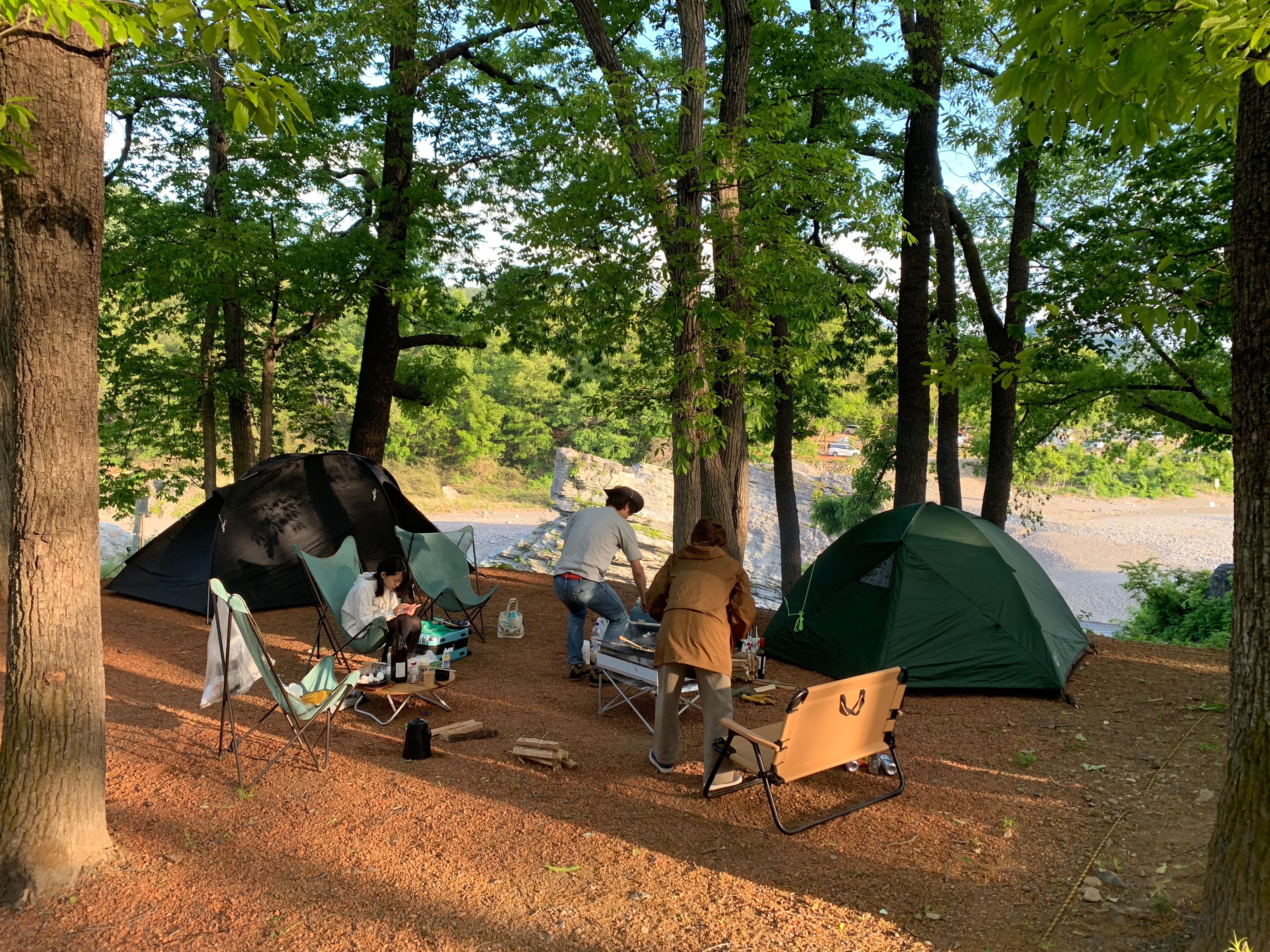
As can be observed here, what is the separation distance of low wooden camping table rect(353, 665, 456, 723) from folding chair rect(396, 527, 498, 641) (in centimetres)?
163

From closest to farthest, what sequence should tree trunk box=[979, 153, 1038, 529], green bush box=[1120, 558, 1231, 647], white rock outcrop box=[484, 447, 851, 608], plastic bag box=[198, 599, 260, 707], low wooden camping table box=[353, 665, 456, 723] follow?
plastic bag box=[198, 599, 260, 707], low wooden camping table box=[353, 665, 456, 723], tree trunk box=[979, 153, 1038, 529], green bush box=[1120, 558, 1231, 647], white rock outcrop box=[484, 447, 851, 608]

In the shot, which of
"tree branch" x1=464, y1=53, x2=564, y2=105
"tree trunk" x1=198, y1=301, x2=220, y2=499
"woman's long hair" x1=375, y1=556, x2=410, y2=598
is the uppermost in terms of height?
"tree branch" x1=464, y1=53, x2=564, y2=105

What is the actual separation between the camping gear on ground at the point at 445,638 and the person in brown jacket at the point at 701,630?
2.18 m

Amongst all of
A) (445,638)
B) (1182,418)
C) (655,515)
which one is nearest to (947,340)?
(1182,418)

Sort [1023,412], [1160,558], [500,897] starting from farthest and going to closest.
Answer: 1. [1160,558]
2. [1023,412]
3. [500,897]

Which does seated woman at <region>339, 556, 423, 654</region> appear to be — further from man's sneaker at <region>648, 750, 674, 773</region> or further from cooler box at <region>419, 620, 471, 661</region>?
man's sneaker at <region>648, 750, 674, 773</region>

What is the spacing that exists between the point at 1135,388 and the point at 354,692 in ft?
27.4

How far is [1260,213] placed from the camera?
2.95 metres

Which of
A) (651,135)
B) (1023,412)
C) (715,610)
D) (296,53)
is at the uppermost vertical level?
(296,53)

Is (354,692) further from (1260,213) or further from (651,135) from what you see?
(1260,213)

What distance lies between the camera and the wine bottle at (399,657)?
5836 millimetres

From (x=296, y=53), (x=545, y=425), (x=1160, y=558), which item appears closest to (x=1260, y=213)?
(x=296, y=53)

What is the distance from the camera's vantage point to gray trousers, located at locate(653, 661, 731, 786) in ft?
15.2

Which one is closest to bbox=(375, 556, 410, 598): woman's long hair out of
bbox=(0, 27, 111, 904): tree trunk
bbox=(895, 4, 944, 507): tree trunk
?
bbox=(0, 27, 111, 904): tree trunk
